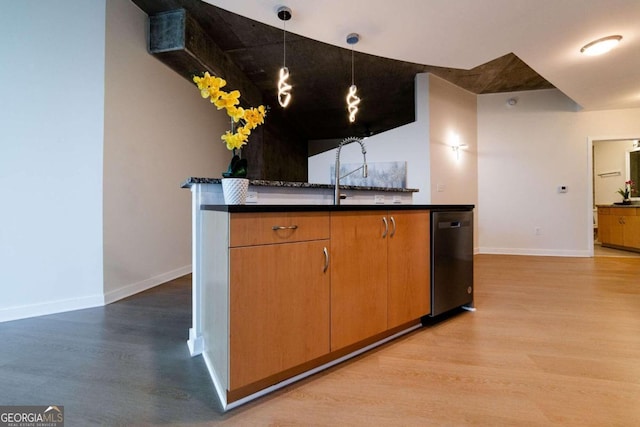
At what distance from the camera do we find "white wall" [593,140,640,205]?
696 centimetres

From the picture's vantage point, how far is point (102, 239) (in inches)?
112

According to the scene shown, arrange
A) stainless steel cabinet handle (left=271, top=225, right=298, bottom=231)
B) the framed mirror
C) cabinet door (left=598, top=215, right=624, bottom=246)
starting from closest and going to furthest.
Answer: stainless steel cabinet handle (left=271, top=225, right=298, bottom=231)
cabinet door (left=598, top=215, right=624, bottom=246)
the framed mirror

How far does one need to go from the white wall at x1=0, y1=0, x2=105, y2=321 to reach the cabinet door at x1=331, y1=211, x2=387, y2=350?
2.46 metres

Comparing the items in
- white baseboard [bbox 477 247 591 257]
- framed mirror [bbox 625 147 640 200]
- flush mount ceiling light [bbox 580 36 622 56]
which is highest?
flush mount ceiling light [bbox 580 36 622 56]

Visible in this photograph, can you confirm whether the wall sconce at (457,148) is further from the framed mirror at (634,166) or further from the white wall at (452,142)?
the framed mirror at (634,166)

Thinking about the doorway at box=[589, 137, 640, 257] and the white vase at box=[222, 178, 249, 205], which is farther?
the doorway at box=[589, 137, 640, 257]

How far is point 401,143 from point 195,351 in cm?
429

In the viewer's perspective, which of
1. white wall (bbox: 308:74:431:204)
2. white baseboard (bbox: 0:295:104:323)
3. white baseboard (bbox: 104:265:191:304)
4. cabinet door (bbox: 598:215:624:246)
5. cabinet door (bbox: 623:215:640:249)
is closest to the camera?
white baseboard (bbox: 0:295:104:323)

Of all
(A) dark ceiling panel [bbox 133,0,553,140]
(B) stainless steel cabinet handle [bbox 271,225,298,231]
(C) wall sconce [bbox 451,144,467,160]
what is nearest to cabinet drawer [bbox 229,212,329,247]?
(B) stainless steel cabinet handle [bbox 271,225,298,231]

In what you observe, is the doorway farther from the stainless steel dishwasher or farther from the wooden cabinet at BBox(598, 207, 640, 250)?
the stainless steel dishwasher

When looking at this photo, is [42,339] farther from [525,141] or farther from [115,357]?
[525,141]

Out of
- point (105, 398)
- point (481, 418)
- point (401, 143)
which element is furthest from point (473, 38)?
point (105, 398)

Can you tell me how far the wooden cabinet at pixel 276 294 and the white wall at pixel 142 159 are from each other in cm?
232

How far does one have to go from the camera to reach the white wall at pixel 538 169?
5301 millimetres
